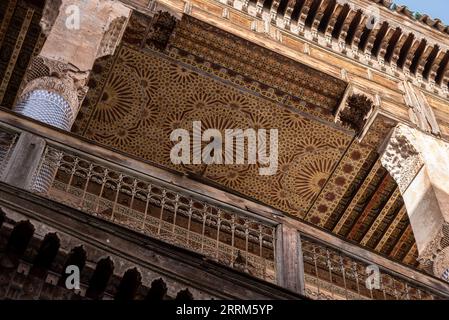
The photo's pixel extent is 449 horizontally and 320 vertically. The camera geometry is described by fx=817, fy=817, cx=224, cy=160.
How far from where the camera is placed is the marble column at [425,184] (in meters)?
6.88

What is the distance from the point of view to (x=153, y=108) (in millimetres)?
8547

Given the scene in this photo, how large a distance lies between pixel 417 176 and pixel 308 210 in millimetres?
1659

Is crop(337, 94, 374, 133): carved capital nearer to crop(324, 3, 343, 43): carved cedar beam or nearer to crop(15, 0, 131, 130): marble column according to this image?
crop(324, 3, 343, 43): carved cedar beam

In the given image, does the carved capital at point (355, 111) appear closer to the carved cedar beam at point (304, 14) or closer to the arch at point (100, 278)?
the carved cedar beam at point (304, 14)

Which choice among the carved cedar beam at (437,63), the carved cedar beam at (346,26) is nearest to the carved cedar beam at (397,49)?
the carved cedar beam at (437,63)

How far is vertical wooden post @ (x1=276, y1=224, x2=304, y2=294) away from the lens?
4.29m

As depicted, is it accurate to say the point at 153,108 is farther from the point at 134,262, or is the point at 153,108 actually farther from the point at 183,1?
the point at 134,262

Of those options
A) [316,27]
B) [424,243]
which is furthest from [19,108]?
[316,27]

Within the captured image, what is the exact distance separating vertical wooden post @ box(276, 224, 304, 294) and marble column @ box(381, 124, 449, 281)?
2471 millimetres

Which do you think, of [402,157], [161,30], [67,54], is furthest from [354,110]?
[67,54]

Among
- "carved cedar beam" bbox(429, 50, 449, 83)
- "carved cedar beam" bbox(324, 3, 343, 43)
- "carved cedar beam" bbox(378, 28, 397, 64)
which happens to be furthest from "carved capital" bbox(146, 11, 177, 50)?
"carved cedar beam" bbox(429, 50, 449, 83)

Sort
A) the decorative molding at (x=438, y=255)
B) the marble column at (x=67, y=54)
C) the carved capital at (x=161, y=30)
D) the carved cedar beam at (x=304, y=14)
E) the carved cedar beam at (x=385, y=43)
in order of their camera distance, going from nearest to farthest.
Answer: the marble column at (x=67, y=54) < the decorative molding at (x=438, y=255) < the carved capital at (x=161, y=30) < the carved cedar beam at (x=304, y=14) < the carved cedar beam at (x=385, y=43)

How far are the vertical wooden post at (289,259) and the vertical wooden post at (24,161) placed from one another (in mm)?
1389

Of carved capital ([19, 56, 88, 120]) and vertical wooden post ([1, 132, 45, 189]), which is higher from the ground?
carved capital ([19, 56, 88, 120])
